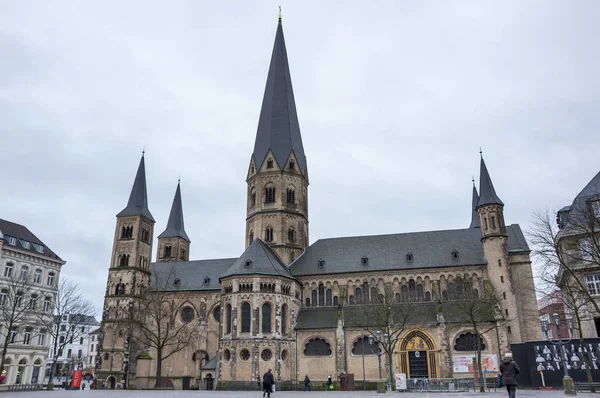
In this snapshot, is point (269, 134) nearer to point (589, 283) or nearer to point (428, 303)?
point (428, 303)

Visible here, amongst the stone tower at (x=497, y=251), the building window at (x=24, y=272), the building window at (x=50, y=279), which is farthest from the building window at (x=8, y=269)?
the stone tower at (x=497, y=251)

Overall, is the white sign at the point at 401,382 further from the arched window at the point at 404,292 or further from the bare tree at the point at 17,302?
the bare tree at the point at 17,302

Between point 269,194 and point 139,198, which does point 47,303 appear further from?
point 269,194

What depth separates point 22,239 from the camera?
5934cm

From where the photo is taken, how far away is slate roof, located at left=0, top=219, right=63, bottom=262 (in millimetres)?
57094

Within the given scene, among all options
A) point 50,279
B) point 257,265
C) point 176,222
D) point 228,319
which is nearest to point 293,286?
point 257,265

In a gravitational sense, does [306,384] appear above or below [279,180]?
below

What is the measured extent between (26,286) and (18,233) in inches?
423

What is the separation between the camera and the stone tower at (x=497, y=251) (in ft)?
166

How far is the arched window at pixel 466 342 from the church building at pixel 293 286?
0.33 feet

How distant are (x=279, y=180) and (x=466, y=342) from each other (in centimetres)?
3070

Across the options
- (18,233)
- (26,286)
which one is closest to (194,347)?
(26,286)

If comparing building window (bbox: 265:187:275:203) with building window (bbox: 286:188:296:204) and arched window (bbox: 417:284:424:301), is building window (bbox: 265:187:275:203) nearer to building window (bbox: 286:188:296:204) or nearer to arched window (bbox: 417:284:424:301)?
building window (bbox: 286:188:296:204)

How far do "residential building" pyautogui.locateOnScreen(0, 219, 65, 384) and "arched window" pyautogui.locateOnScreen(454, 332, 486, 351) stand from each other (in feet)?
146
